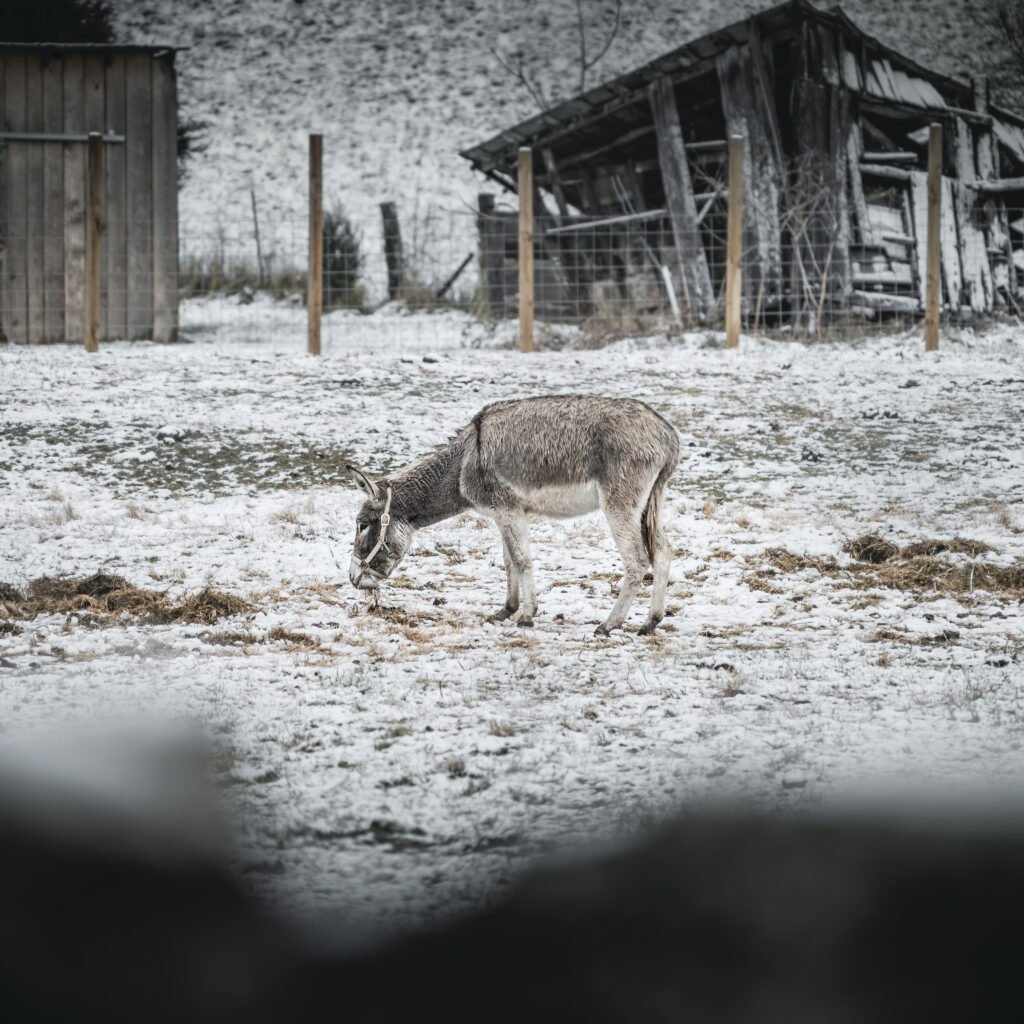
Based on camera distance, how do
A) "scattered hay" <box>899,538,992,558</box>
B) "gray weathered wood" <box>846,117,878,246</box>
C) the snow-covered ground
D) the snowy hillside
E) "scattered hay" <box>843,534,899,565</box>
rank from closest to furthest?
1. the snow-covered ground
2. "scattered hay" <box>899,538,992,558</box>
3. "scattered hay" <box>843,534,899,565</box>
4. "gray weathered wood" <box>846,117,878,246</box>
5. the snowy hillside

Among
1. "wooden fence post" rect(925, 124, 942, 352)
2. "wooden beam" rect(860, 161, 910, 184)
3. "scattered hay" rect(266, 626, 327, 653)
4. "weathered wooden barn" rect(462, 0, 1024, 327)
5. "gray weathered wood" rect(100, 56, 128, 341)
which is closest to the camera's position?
"scattered hay" rect(266, 626, 327, 653)

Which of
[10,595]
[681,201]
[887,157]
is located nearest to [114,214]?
[681,201]

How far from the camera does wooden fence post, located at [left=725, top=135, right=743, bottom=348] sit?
1492 centimetres

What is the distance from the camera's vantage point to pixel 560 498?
7004 millimetres

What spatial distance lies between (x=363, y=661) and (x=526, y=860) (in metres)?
2.52

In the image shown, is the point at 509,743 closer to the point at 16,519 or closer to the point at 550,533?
the point at 550,533

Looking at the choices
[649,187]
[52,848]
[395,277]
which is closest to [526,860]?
[52,848]

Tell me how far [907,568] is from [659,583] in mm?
1882

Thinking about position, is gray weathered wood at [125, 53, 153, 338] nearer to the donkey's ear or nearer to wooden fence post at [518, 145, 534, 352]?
wooden fence post at [518, 145, 534, 352]

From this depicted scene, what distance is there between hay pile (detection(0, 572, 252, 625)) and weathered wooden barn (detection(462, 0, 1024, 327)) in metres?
10.9

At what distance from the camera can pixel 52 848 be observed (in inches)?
158

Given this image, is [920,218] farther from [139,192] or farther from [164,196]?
[139,192]

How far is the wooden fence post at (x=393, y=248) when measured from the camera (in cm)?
2434

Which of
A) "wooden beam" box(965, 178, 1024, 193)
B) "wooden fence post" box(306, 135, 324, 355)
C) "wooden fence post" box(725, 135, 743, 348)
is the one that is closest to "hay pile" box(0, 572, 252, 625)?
"wooden fence post" box(306, 135, 324, 355)
